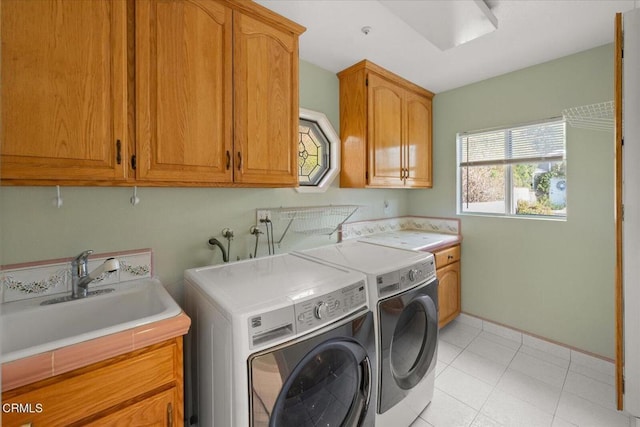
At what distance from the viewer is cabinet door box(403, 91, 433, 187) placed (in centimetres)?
262

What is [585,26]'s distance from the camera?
1.74 meters

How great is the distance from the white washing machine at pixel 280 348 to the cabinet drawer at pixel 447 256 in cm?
135

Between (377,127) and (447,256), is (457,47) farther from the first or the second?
(447,256)

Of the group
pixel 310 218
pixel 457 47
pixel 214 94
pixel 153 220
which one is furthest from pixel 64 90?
pixel 457 47

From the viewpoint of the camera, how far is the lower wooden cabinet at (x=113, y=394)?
767mm

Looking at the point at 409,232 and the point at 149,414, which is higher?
the point at 409,232

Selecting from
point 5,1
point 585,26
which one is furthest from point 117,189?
point 585,26

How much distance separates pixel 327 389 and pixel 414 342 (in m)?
0.68

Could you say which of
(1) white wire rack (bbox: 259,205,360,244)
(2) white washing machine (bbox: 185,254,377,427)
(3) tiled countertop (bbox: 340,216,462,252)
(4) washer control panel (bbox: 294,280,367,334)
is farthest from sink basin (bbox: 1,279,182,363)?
(3) tiled countertop (bbox: 340,216,462,252)

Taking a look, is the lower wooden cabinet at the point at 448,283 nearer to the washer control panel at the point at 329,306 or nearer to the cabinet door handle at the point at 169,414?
the washer control panel at the point at 329,306

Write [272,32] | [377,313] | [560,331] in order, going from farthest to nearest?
[560,331], [272,32], [377,313]

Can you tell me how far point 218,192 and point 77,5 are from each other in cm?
99

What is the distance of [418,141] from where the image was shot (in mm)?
2748

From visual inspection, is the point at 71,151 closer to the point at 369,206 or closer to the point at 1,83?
the point at 1,83
